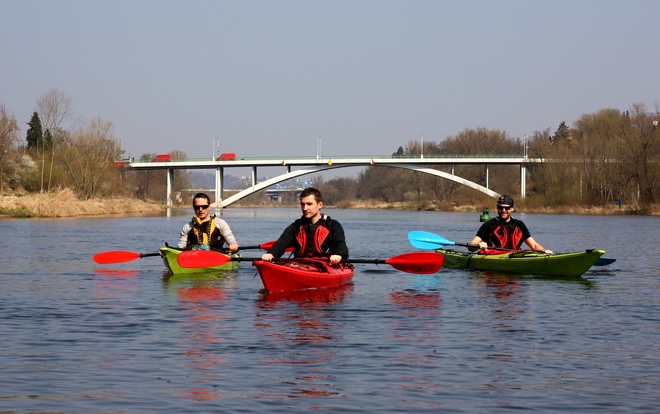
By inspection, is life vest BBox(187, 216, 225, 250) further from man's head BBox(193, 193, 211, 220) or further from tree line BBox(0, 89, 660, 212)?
tree line BBox(0, 89, 660, 212)

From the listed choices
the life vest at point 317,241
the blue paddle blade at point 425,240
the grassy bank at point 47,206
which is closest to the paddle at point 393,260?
the life vest at point 317,241

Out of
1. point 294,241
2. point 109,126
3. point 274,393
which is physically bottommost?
point 274,393

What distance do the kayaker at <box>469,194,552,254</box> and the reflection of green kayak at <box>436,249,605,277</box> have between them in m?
0.19

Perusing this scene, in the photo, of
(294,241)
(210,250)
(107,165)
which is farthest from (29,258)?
(107,165)

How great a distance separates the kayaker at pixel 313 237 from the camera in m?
11.4

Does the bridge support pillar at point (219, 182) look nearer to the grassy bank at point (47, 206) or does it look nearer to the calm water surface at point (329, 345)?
the grassy bank at point (47, 206)

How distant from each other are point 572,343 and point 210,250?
6421 millimetres

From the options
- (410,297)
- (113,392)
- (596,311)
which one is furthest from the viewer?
(410,297)

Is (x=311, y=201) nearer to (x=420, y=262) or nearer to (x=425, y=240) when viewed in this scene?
(x=420, y=262)

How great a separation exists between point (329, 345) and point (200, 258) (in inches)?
203

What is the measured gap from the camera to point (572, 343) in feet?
29.0

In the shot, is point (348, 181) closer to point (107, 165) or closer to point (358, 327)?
point (107, 165)

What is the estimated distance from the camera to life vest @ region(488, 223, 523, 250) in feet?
51.3

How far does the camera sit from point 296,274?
38.5 feet
